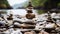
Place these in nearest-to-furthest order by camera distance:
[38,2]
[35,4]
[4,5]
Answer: [4,5]
[35,4]
[38,2]

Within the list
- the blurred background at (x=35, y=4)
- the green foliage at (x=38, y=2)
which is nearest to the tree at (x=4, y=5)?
the blurred background at (x=35, y=4)

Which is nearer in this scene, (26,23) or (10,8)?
(26,23)

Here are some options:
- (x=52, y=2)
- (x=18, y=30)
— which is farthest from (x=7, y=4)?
(x=18, y=30)

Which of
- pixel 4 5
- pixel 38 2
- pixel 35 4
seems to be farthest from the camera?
pixel 38 2

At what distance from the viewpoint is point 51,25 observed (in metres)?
7.54

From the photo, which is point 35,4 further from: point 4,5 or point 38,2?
point 4,5

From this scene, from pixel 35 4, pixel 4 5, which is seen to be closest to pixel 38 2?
pixel 35 4

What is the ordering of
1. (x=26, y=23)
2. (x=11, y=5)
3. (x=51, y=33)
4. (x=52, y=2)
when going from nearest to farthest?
(x=51, y=33)
(x=26, y=23)
(x=11, y=5)
(x=52, y=2)

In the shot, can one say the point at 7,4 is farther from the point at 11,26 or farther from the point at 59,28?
the point at 59,28

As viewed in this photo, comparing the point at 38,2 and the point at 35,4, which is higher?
the point at 38,2

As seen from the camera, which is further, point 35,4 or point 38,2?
point 38,2

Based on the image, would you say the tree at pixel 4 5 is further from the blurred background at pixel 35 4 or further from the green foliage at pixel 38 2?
the green foliage at pixel 38 2

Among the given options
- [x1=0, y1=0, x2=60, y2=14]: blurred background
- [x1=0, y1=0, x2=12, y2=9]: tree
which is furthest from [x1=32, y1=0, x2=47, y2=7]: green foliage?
[x1=0, y1=0, x2=12, y2=9]: tree

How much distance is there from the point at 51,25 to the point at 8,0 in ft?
14.7
